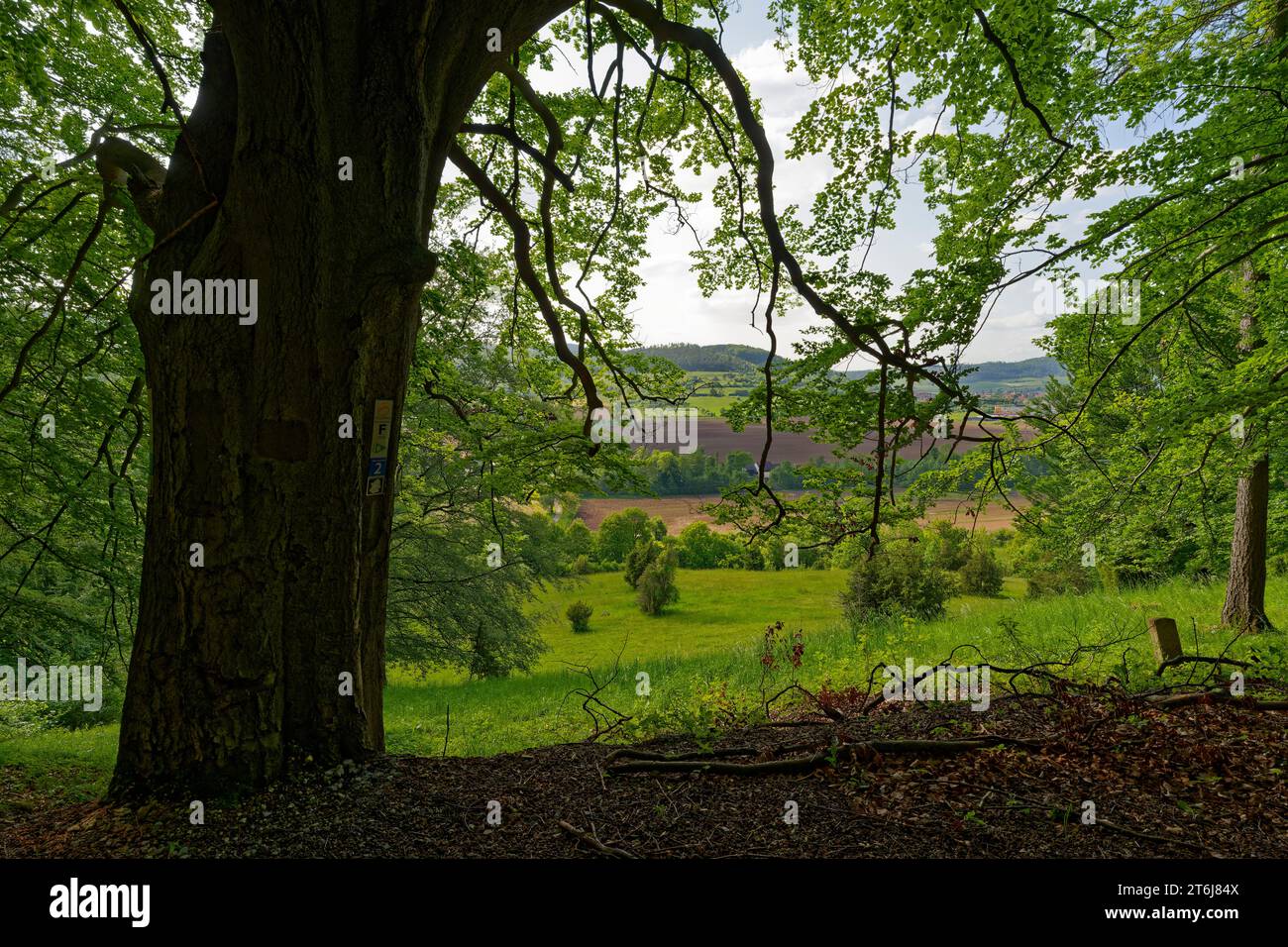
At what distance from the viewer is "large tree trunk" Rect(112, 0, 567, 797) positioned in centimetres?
264

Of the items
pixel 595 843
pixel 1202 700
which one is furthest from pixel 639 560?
pixel 595 843

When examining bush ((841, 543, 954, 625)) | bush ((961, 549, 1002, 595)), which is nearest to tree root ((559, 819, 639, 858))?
bush ((841, 543, 954, 625))

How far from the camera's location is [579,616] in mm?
26344

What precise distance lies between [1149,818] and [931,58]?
5.78 meters

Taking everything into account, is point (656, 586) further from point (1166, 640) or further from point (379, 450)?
point (379, 450)

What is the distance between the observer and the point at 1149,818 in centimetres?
252

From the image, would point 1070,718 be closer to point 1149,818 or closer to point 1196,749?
point 1196,749

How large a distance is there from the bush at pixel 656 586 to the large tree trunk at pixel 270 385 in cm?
2653

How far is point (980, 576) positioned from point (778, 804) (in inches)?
912

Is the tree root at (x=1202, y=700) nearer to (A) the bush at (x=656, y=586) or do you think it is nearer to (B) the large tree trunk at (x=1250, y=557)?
(B) the large tree trunk at (x=1250, y=557)

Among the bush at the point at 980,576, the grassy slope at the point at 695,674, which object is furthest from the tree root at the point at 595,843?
the bush at the point at 980,576

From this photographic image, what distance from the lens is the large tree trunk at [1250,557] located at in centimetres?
930

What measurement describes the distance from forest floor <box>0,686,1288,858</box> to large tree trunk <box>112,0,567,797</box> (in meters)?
0.30
